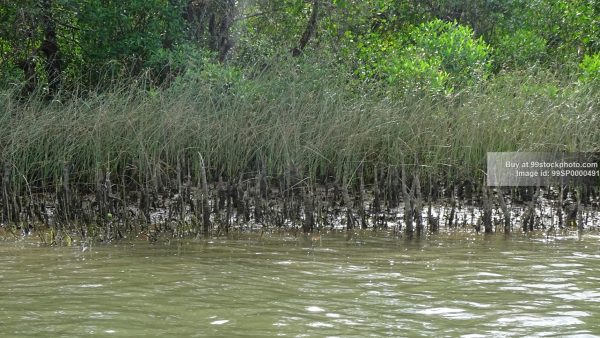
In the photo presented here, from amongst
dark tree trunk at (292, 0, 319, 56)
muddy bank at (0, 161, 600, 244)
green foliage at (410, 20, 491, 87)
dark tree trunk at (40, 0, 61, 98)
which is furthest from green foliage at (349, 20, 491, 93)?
dark tree trunk at (40, 0, 61, 98)

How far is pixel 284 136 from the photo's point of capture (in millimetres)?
9000

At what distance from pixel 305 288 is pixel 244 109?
451 centimetres

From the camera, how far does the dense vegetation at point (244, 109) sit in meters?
9.17

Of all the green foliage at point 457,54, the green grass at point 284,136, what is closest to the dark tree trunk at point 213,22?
the green foliage at point 457,54

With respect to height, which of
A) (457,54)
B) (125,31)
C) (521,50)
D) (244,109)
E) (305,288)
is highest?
(521,50)

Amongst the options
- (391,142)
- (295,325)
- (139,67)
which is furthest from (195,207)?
(139,67)

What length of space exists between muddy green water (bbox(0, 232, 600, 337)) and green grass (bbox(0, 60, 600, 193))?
5.16 ft

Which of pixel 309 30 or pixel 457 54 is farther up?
pixel 309 30

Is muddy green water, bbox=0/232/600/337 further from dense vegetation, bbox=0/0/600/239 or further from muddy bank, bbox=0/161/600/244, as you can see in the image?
A: dense vegetation, bbox=0/0/600/239

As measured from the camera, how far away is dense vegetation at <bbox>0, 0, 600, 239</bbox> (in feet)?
30.1

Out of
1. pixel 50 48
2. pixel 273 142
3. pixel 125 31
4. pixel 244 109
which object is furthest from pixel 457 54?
pixel 50 48

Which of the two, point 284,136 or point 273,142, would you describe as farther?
point 273,142

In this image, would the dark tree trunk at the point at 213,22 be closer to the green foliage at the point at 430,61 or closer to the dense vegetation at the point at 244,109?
the dense vegetation at the point at 244,109

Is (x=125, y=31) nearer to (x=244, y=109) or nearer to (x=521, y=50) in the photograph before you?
(x=244, y=109)
